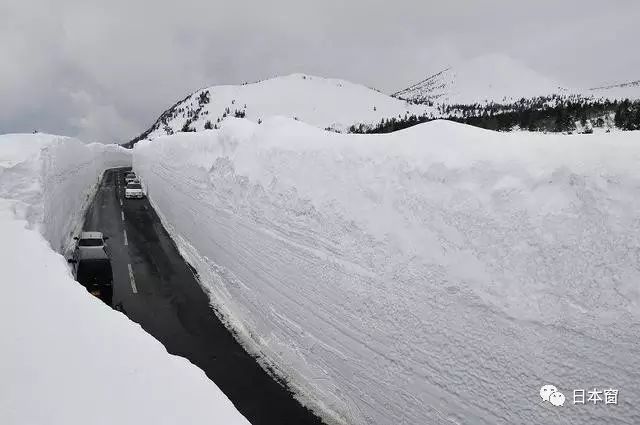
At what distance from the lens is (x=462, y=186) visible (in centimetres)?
675

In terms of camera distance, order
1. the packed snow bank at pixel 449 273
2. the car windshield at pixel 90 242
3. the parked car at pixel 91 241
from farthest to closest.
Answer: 1. the car windshield at pixel 90 242
2. the parked car at pixel 91 241
3. the packed snow bank at pixel 449 273

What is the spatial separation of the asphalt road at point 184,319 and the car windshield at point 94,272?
1.06m

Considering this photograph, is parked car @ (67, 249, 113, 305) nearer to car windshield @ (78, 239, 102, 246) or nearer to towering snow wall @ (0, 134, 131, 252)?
car windshield @ (78, 239, 102, 246)

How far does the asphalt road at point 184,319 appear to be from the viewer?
8992mm

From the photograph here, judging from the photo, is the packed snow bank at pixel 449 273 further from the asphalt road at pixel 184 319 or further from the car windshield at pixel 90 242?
the car windshield at pixel 90 242

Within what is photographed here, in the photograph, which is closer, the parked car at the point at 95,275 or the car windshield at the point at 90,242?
the parked car at the point at 95,275

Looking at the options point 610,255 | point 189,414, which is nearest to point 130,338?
point 189,414

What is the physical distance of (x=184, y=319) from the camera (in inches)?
500

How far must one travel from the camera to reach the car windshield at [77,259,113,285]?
39.0ft

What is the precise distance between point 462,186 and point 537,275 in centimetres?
188

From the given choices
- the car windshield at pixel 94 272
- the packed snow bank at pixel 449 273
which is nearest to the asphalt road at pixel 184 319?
the packed snow bank at pixel 449 273

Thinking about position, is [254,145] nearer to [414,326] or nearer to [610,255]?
[414,326]

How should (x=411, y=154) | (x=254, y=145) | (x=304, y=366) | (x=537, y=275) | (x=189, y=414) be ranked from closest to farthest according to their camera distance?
(x=189, y=414) < (x=537, y=275) < (x=411, y=154) < (x=304, y=366) < (x=254, y=145)

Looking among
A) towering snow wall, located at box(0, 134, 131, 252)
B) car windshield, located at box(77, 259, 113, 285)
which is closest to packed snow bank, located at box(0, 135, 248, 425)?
car windshield, located at box(77, 259, 113, 285)
